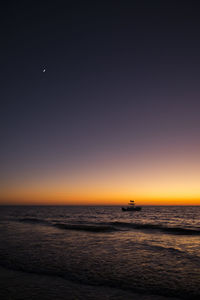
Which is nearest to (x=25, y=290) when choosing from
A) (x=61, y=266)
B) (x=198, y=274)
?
(x=61, y=266)

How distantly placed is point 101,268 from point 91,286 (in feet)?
7.78

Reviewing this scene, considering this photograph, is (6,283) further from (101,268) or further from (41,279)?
(101,268)

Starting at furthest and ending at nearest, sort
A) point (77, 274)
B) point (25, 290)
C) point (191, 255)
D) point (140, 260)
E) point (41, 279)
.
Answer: point (191, 255)
point (140, 260)
point (77, 274)
point (41, 279)
point (25, 290)

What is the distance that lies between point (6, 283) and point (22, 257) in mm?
4422

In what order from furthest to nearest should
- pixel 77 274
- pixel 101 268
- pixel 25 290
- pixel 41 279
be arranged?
pixel 101 268 → pixel 77 274 → pixel 41 279 → pixel 25 290

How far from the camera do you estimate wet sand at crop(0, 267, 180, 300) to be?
648 cm

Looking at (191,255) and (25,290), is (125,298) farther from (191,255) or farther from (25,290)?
(191,255)

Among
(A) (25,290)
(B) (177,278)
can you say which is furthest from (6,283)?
(B) (177,278)

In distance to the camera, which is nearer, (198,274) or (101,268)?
(198,274)

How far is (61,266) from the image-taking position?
1006 cm

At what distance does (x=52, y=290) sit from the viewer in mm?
7031

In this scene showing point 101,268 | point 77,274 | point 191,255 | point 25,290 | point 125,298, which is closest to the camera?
point 125,298

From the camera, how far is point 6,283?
7566 millimetres

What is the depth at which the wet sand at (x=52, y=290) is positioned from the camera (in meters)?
6.48
